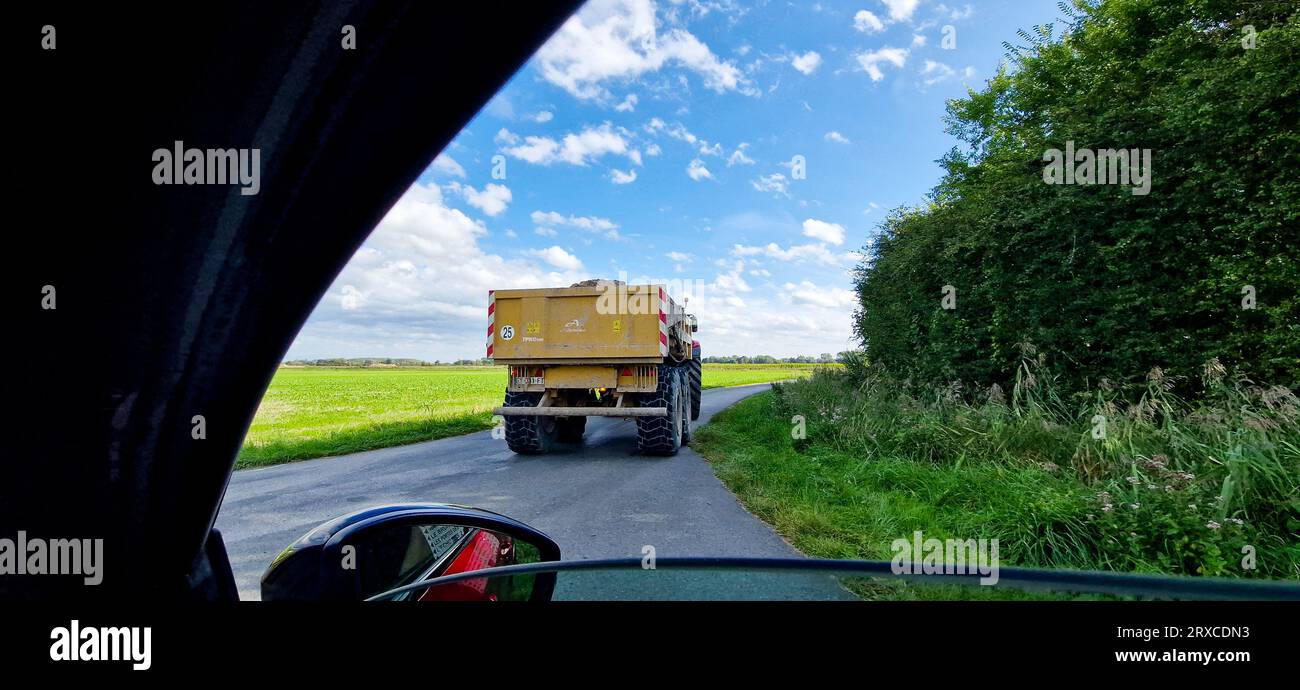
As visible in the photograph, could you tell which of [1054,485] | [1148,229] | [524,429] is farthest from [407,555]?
[1148,229]

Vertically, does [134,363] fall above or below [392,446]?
above

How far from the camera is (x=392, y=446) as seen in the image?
900 centimetres

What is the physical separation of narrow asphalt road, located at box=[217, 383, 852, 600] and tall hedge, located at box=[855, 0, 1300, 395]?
4441mm

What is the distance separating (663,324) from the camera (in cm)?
783

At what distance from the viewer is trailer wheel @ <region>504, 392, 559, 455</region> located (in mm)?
7673

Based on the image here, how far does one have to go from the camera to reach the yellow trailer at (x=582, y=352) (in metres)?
7.55

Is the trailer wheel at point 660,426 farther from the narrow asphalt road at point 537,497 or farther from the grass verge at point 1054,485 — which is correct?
the grass verge at point 1054,485

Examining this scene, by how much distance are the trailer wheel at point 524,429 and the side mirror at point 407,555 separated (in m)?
6.26

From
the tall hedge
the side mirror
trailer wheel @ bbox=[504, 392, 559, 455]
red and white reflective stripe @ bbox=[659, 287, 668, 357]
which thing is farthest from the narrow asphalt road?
the tall hedge

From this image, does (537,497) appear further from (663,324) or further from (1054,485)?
(1054,485)

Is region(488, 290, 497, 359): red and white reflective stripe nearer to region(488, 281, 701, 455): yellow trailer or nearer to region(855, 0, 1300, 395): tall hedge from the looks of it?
region(488, 281, 701, 455): yellow trailer
